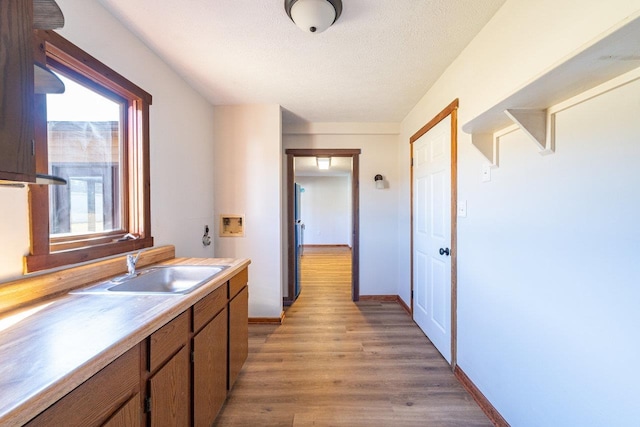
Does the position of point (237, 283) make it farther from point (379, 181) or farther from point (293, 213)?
point (379, 181)

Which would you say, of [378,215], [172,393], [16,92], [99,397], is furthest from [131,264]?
[378,215]

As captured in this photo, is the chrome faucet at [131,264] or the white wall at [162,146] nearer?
the white wall at [162,146]

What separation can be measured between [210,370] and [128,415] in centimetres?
57

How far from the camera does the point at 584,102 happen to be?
96cm

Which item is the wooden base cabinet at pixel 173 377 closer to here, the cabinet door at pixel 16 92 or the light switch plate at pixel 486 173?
the cabinet door at pixel 16 92

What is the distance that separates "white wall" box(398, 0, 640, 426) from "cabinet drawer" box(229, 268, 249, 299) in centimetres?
161

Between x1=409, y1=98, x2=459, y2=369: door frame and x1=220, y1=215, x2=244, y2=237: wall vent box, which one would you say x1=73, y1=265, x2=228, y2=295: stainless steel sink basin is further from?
x1=409, y1=98, x2=459, y2=369: door frame

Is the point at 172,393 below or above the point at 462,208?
below

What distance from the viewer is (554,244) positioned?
108 cm

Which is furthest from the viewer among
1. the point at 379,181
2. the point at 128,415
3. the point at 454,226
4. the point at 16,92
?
the point at 379,181

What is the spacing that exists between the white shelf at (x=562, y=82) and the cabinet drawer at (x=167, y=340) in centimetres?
166

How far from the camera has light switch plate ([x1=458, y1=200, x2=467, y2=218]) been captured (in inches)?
69.3

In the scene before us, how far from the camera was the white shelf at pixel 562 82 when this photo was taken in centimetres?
66

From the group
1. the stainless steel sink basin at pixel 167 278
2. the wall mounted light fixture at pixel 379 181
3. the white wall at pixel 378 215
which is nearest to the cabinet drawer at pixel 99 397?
the stainless steel sink basin at pixel 167 278
